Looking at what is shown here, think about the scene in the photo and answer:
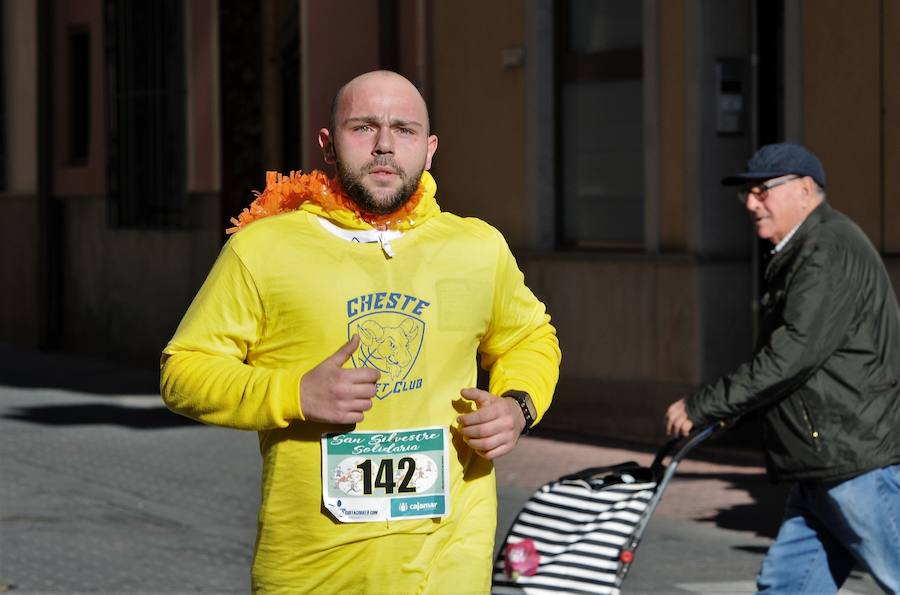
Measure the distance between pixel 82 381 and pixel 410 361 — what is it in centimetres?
1494

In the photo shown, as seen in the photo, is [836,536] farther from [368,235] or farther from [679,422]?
[368,235]

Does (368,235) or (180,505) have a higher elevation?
(368,235)

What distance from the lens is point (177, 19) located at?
67.4ft

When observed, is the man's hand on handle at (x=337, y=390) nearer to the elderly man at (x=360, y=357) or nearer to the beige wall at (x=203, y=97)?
the elderly man at (x=360, y=357)

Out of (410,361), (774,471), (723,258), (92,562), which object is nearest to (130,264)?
(723,258)

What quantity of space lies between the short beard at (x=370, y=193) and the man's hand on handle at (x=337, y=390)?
1.07ft

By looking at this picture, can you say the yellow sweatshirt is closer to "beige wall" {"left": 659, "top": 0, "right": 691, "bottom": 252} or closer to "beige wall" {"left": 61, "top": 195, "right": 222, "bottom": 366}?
"beige wall" {"left": 659, "top": 0, "right": 691, "bottom": 252}

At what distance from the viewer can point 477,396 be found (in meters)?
3.97

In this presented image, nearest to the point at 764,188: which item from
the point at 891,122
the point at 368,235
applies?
the point at 368,235

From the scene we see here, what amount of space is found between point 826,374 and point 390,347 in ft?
7.38

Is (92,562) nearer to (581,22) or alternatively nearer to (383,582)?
(383,582)

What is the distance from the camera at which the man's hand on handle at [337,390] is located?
378 centimetres

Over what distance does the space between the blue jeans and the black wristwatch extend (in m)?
1.98

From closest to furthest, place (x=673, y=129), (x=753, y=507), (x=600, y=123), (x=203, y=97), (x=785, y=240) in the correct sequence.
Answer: (x=785, y=240) → (x=753, y=507) → (x=673, y=129) → (x=600, y=123) → (x=203, y=97)
